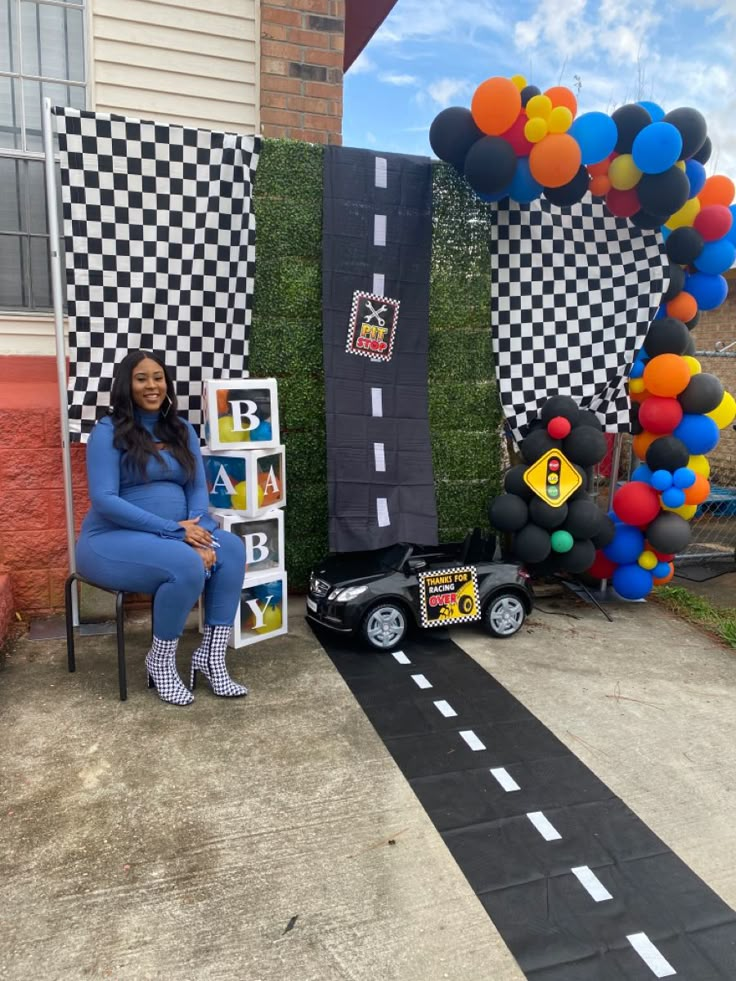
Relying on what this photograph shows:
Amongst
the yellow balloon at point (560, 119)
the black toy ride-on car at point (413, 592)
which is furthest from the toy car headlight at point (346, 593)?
the yellow balloon at point (560, 119)

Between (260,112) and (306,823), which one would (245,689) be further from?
(260,112)

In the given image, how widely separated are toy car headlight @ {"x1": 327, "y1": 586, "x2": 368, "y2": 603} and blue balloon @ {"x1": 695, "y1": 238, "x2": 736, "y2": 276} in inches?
120

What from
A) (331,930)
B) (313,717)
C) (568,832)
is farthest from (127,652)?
(568,832)

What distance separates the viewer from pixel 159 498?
10.8ft

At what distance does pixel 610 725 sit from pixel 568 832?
0.86 m

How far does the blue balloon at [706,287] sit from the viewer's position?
454 centimetres

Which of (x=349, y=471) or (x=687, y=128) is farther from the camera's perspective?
(x=349, y=471)

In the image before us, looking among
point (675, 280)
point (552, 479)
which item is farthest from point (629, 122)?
point (552, 479)

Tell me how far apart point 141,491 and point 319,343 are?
1641 mm

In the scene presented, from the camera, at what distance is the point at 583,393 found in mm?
4652

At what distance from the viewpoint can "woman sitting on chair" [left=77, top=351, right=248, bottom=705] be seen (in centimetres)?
310

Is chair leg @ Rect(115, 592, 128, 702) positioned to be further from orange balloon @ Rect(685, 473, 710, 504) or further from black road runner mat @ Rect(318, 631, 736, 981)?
orange balloon @ Rect(685, 473, 710, 504)

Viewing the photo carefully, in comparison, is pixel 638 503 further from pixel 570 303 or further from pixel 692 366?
pixel 570 303

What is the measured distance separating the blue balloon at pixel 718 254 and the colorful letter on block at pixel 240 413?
2901 millimetres
